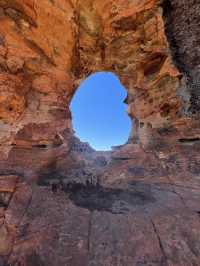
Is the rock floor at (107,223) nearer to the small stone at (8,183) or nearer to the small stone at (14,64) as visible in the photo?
the small stone at (8,183)

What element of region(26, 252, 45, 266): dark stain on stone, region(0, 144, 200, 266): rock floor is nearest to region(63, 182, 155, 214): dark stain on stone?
region(0, 144, 200, 266): rock floor

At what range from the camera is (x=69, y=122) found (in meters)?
2.65

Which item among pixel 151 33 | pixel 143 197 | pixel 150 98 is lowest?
pixel 143 197

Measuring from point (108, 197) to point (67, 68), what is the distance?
7.82 ft

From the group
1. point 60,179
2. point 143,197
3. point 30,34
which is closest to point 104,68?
point 30,34

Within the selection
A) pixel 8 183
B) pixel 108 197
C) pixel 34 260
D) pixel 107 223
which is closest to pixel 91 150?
pixel 108 197

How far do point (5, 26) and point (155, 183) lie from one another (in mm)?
3151

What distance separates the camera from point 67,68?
2734 millimetres

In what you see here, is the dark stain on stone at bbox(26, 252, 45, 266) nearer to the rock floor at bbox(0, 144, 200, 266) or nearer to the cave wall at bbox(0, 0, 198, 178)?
the rock floor at bbox(0, 144, 200, 266)

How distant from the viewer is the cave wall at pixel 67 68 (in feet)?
6.87

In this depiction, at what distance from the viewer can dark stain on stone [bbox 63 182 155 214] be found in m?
1.56

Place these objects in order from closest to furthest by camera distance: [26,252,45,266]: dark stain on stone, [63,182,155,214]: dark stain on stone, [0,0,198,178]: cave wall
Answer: [26,252,45,266]: dark stain on stone < [63,182,155,214]: dark stain on stone < [0,0,198,178]: cave wall

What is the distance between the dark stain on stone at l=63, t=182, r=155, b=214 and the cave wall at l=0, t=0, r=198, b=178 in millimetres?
596

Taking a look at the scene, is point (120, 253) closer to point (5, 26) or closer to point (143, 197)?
point (143, 197)
